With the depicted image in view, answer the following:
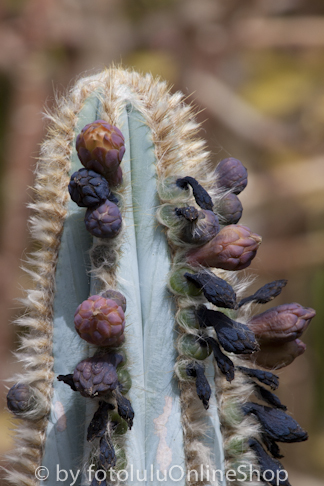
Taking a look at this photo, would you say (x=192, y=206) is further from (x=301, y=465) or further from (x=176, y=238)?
(x=301, y=465)

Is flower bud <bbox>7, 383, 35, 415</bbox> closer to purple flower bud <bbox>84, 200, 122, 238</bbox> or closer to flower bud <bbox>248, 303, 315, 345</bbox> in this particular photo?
purple flower bud <bbox>84, 200, 122, 238</bbox>

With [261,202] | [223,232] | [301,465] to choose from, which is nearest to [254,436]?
[223,232]

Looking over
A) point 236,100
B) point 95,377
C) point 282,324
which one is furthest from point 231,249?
point 236,100

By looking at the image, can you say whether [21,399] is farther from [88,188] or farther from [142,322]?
[88,188]

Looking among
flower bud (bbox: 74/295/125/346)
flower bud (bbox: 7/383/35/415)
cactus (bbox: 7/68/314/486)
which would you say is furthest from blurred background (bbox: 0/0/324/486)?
flower bud (bbox: 74/295/125/346)

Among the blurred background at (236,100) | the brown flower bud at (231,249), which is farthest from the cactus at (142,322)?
the blurred background at (236,100)
